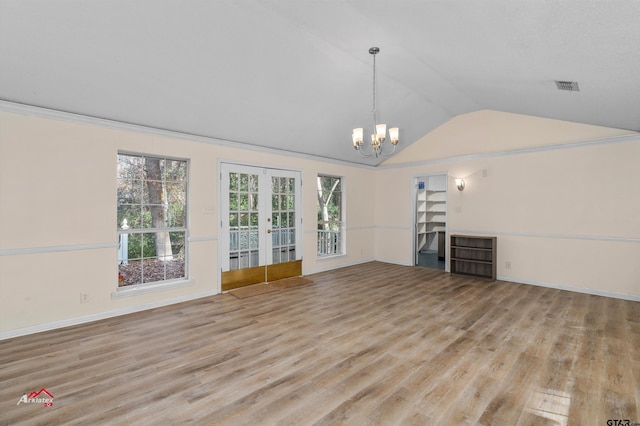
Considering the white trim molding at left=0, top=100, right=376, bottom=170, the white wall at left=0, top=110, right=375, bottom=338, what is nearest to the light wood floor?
the white wall at left=0, top=110, right=375, bottom=338

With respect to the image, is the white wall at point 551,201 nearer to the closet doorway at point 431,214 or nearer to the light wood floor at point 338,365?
the light wood floor at point 338,365

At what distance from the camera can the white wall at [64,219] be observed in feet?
10.6

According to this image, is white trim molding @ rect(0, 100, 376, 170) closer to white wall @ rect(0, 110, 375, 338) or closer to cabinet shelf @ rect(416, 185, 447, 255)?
white wall @ rect(0, 110, 375, 338)

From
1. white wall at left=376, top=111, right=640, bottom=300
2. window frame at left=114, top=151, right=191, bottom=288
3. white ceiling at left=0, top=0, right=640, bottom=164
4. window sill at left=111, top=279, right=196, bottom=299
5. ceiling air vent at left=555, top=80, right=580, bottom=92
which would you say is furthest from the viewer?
white wall at left=376, top=111, right=640, bottom=300

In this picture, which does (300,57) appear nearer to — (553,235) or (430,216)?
(553,235)

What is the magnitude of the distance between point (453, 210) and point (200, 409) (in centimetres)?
589

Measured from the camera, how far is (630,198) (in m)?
4.52

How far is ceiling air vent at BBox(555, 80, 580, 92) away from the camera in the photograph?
9.62 ft

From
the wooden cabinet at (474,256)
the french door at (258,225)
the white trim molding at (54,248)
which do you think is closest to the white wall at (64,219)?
the white trim molding at (54,248)

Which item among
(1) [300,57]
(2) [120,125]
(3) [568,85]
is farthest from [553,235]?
(2) [120,125]

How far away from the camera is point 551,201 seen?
5.21 metres

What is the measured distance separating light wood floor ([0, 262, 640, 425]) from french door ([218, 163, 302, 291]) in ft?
3.04

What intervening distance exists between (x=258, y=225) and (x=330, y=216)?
6.78ft

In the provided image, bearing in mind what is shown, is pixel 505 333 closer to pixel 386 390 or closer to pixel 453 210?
pixel 386 390
